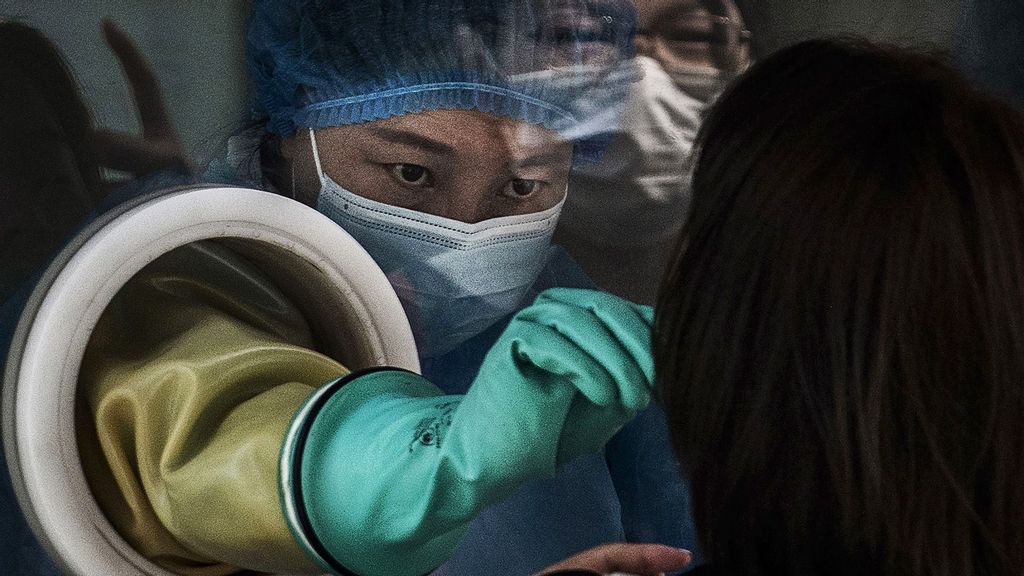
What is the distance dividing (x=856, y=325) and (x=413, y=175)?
1.73 ft

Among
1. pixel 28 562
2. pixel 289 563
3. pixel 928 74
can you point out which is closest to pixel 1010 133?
pixel 928 74

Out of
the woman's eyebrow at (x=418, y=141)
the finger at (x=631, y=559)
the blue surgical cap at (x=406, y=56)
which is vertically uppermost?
the blue surgical cap at (x=406, y=56)

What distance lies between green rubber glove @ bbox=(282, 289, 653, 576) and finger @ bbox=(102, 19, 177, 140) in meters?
0.35

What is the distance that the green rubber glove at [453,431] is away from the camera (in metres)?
0.69

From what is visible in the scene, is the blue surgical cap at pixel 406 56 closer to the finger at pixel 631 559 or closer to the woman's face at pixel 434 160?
the woman's face at pixel 434 160

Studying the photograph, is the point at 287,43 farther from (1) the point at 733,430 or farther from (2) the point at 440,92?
(1) the point at 733,430

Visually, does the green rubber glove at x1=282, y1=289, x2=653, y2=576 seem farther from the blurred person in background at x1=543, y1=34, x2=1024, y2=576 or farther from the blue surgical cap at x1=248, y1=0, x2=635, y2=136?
the blue surgical cap at x1=248, y1=0, x2=635, y2=136

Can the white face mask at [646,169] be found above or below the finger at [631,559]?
above

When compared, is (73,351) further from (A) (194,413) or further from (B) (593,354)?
(B) (593,354)

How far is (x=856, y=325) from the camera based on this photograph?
65cm

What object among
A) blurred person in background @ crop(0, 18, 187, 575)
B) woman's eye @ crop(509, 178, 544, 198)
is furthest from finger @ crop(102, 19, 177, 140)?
woman's eye @ crop(509, 178, 544, 198)

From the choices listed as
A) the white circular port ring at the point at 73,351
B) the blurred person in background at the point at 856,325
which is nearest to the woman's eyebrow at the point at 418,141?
the white circular port ring at the point at 73,351

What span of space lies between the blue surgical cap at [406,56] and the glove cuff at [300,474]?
1.13 ft

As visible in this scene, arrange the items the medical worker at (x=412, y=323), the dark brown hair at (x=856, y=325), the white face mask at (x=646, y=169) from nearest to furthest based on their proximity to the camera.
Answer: the dark brown hair at (x=856, y=325), the medical worker at (x=412, y=323), the white face mask at (x=646, y=169)
